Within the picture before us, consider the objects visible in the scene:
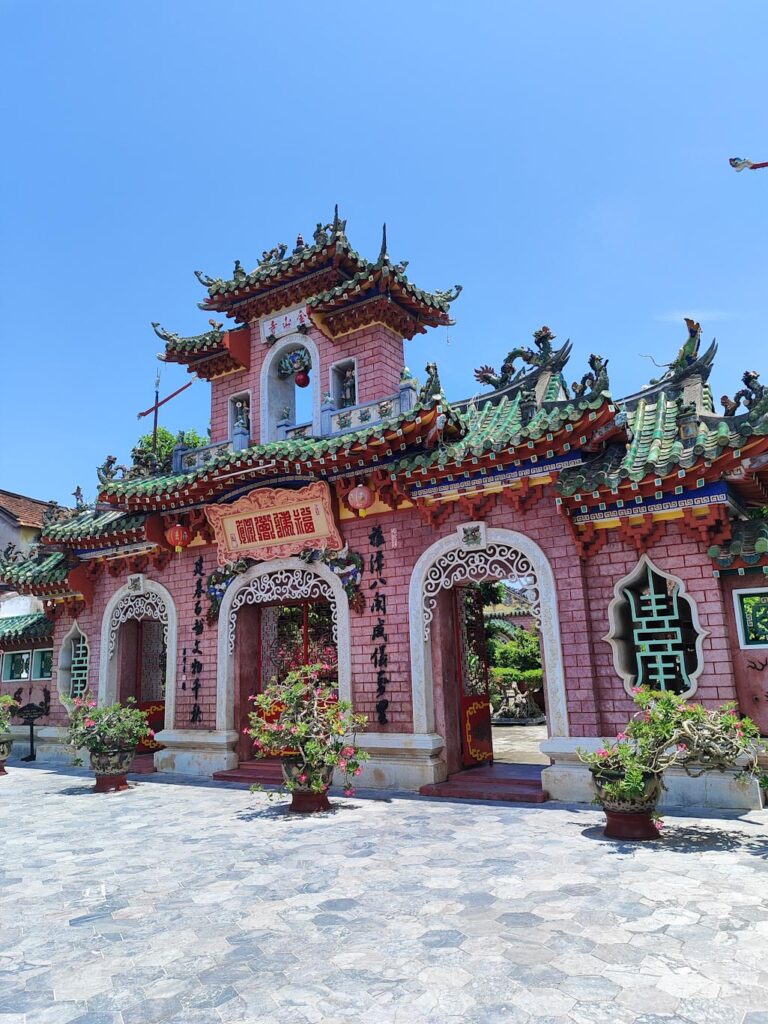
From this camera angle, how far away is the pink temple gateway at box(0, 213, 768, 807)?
7.99m

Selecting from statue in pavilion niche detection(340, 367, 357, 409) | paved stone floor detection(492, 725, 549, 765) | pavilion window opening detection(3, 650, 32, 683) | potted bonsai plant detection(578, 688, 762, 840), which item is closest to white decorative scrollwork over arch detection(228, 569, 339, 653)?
statue in pavilion niche detection(340, 367, 357, 409)

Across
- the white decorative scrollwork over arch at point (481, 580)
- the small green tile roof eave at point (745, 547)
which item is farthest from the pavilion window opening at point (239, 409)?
the small green tile roof eave at point (745, 547)

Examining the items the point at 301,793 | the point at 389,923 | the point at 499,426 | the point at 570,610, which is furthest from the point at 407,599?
the point at 389,923

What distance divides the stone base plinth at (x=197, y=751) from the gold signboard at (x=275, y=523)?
2.99 meters

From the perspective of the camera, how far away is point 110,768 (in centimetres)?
1040

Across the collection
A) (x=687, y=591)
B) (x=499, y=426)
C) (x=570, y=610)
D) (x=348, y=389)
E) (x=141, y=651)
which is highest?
(x=348, y=389)

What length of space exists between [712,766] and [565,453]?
3917 millimetres

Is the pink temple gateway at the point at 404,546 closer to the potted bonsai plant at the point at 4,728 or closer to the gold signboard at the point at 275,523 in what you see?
the gold signboard at the point at 275,523

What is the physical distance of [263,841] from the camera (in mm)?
7039

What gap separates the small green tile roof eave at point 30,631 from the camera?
15448 mm

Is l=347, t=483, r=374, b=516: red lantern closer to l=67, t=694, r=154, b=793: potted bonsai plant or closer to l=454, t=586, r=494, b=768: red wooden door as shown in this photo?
l=454, t=586, r=494, b=768: red wooden door

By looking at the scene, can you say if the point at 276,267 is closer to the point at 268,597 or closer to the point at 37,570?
the point at 268,597

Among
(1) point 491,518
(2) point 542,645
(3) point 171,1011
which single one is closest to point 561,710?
(2) point 542,645

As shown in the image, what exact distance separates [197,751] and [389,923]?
26.3 feet
